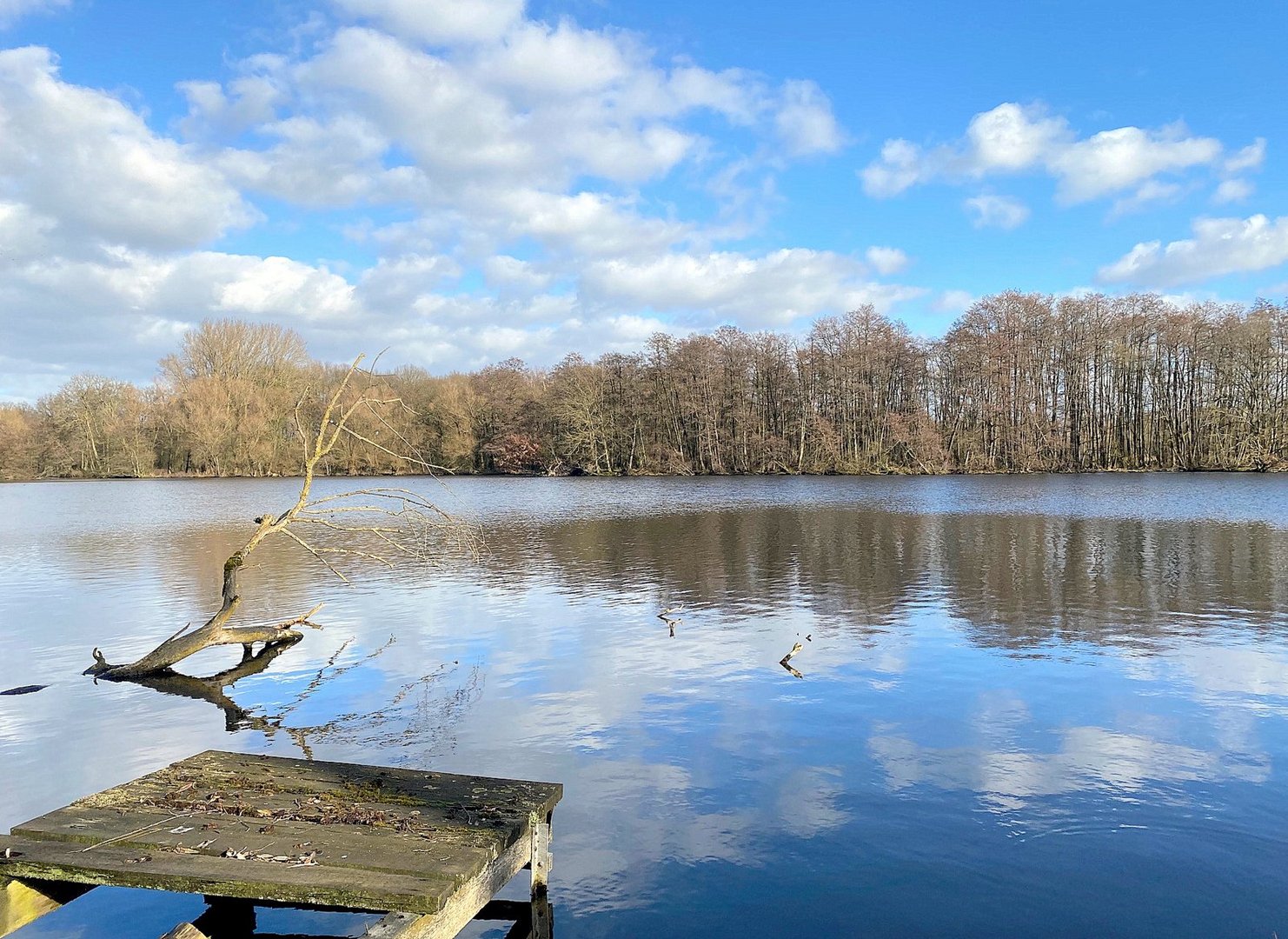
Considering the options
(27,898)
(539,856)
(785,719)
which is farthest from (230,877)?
(785,719)

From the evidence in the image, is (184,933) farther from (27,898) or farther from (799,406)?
(799,406)

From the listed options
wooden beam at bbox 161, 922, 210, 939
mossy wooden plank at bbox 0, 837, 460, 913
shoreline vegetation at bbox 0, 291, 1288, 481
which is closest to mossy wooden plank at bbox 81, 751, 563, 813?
mossy wooden plank at bbox 0, 837, 460, 913

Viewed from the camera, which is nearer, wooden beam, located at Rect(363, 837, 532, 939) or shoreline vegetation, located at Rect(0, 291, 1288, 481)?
wooden beam, located at Rect(363, 837, 532, 939)

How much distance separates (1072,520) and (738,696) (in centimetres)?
2938

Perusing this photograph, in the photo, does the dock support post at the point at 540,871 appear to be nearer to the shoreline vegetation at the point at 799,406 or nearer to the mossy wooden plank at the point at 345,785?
the mossy wooden plank at the point at 345,785

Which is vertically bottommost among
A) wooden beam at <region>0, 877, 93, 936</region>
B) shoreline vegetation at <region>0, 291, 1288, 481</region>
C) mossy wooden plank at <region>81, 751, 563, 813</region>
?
wooden beam at <region>0, 877, 93, 936</region>

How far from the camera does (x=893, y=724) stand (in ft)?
34.8

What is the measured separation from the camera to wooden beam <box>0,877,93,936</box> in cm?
556

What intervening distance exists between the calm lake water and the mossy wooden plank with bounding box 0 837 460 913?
1.24 metres

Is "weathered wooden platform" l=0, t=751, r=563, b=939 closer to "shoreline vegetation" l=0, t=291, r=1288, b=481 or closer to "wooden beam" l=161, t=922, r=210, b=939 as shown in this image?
"wooden beam" l=161, t=922, r=210, b=939

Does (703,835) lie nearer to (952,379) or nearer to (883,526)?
(883,526)

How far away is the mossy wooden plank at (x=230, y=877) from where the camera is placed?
200 inches

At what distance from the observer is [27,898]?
5.71 m

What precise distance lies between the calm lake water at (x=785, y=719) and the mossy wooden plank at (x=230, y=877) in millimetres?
1235
